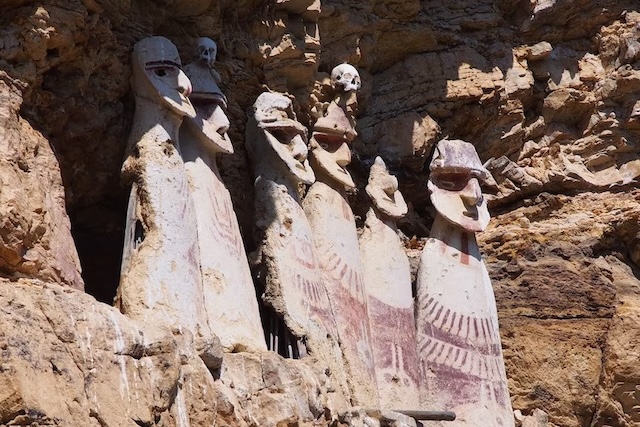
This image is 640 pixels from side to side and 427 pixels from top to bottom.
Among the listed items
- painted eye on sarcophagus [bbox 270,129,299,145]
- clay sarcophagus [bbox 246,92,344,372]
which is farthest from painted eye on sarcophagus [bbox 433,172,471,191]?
painted eye on sarcophagus [bbox 270,129,299,145]

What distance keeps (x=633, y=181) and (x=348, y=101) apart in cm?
179

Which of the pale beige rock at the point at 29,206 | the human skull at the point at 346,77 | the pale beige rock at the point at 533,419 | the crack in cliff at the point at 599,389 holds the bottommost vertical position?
the pale beige rock at the point at 533,419

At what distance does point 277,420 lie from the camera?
16.1ft

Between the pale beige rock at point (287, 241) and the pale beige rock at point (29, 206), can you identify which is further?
the pale beige rock at point (287, 241)

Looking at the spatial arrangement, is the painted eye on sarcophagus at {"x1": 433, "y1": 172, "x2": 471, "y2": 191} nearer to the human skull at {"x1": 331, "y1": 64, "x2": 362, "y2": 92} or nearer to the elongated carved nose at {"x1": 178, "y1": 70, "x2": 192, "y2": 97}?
the human skull at {"x1": 331, "y1": 64, "x2": 362, "y2": 92}

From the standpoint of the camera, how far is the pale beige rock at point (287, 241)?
5691 millimetres

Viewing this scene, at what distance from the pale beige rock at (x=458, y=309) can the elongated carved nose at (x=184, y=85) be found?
5.28ft

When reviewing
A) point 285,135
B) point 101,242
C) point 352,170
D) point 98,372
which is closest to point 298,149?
point 285,135

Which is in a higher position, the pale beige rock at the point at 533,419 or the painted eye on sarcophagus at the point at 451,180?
the painted eye on sarcophagus at the point at 451,180

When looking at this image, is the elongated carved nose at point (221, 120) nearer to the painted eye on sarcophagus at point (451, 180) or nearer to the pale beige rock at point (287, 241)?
the pale beige rock at point (287, 241)

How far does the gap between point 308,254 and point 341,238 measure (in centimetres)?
37

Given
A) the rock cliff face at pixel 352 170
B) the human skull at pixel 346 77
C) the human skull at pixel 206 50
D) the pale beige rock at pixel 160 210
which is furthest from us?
the human skull at pixel 346 77

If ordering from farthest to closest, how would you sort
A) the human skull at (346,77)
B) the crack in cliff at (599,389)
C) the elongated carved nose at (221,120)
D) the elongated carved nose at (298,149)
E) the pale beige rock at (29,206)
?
the human skull at (346,77)
the crack in cliff at (599,389)
the elongated carved nose at (298,149)
the elongated carved nose at (221,120)
the pale beige rock at (29,206)

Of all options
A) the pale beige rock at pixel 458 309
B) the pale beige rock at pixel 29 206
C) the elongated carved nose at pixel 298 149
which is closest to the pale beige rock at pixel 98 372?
the pale beige rock at pixel 29 206
